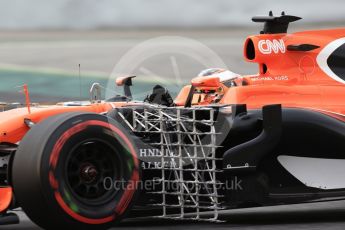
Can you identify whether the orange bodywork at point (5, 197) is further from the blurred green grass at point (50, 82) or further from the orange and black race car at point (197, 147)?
the blurred green grass at point (50, 82)

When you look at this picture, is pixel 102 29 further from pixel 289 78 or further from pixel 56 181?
pixel 56 181

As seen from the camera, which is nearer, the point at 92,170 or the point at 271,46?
the point at 92,170

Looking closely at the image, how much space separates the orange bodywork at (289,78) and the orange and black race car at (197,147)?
1 centimetres

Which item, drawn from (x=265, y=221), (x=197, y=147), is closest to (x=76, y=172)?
(x=197, y=147)

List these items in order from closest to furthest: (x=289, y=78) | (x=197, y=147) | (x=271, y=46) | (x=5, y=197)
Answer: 1. (x=5, y=197)
2. (x=197, y=147)
3. (x=289, y=78)
4. (x=271, y=46)

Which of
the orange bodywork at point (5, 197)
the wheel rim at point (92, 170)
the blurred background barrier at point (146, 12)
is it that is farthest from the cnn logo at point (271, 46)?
the blurred background barrier at point (146, 12)

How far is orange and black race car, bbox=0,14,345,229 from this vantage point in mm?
7484

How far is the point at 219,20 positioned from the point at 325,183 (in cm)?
719

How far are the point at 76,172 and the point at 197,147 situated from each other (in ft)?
4.68

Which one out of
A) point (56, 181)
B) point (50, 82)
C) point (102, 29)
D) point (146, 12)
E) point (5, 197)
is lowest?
point (5, 197)

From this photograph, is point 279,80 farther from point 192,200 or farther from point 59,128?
point 59,128

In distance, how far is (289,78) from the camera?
9.97 meters

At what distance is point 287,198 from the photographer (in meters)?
8.88

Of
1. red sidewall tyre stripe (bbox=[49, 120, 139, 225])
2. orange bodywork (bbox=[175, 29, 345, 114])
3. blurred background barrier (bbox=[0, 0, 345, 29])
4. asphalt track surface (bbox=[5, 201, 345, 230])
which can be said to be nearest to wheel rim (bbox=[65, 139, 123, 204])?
red sidewall tyre stripe (bbox=[49, 120, 139, 225])
